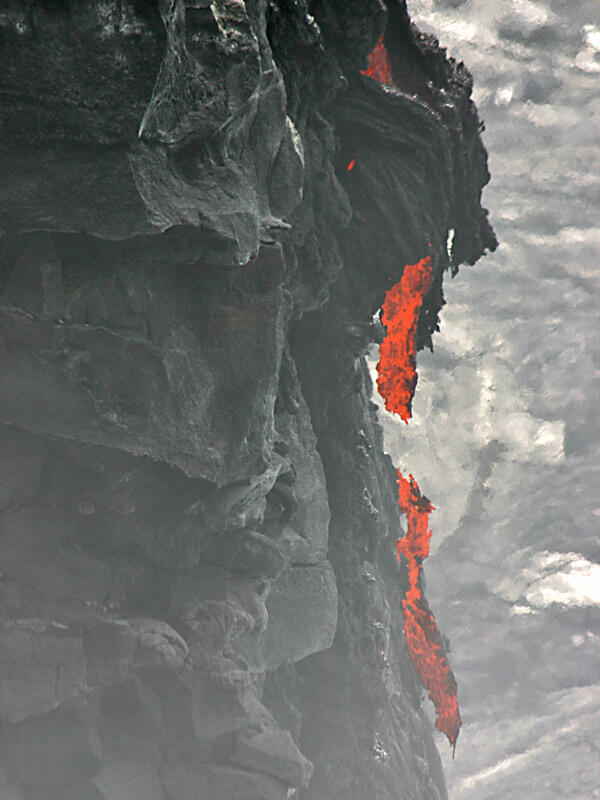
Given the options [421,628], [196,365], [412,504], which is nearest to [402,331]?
[412,504]

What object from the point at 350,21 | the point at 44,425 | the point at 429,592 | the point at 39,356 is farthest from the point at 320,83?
the point at 429,592

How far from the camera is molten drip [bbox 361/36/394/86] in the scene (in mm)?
12492

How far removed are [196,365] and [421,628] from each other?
13017 millimetres

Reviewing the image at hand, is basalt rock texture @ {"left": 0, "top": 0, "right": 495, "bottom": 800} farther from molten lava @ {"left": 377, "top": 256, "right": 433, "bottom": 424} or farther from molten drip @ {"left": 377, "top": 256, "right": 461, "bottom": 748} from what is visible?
molten drip @ {"left": 377, "top": 256, "right": 461, "bottom": 748}

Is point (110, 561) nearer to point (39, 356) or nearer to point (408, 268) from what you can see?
point (39, 356)

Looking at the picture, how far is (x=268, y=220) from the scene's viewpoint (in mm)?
9305

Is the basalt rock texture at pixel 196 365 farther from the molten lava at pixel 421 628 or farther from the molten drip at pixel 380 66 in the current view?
the molten lava at pixel 421 628

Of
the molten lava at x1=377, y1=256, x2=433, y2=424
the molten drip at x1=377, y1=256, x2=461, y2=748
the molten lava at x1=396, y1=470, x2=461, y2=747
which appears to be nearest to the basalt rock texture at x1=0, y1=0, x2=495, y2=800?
the molten lava at x1=377, y1=256, x2=433, y2=424

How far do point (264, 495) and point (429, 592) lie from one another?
94.5 feet

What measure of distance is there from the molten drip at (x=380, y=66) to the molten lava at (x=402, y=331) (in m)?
4.23

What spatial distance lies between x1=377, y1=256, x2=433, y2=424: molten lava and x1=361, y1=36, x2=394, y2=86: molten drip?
4233 mm

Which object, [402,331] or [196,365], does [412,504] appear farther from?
[196,365]

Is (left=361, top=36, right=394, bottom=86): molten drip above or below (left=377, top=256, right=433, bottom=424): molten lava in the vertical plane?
above

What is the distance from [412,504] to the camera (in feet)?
62.4
